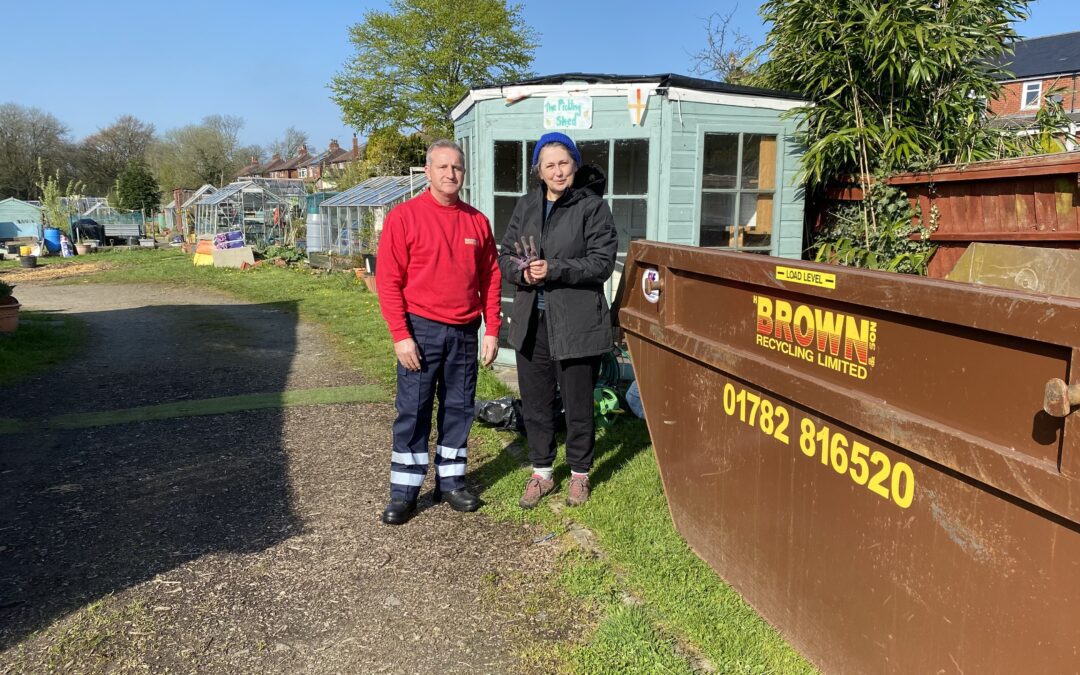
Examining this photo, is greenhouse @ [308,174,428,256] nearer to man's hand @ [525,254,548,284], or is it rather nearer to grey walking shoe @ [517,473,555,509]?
grey walking shoe @ [517,473,555,509]

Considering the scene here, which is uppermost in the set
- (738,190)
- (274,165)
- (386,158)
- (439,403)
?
(274,165)

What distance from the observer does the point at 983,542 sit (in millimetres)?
1658

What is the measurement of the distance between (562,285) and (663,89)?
2852 mm

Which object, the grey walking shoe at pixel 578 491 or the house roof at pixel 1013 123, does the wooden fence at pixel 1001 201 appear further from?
the grey walking shoe at pixel 578 491

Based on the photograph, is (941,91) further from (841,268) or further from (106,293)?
(106,293)

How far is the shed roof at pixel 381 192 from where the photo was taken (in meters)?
17.9

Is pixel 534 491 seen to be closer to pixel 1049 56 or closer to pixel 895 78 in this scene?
pixel 895 78

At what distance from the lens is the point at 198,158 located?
55.2m

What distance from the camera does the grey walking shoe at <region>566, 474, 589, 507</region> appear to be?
3.86 metres

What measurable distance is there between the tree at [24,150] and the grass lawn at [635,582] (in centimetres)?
5878

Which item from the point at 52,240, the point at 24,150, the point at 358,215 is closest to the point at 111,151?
the point at 24,150

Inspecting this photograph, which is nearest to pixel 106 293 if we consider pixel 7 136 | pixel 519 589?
pixel 519 589

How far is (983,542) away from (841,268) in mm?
814

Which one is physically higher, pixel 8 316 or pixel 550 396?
pixel 550 396
